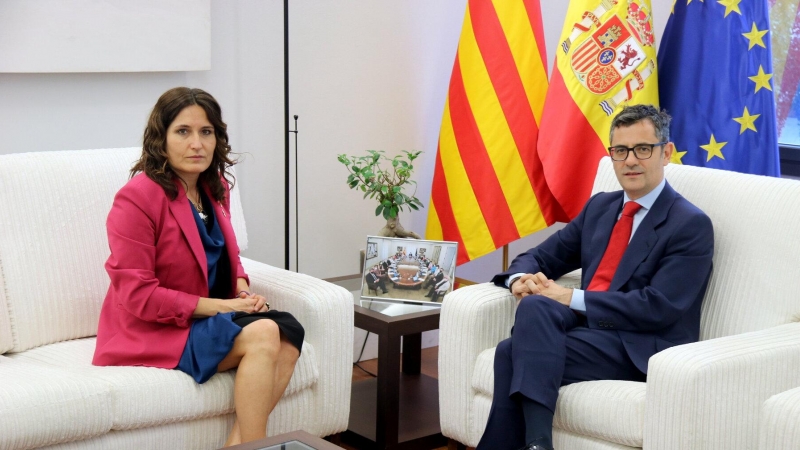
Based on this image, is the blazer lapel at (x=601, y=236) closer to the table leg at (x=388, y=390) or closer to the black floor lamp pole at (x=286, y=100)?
the table leg at (x=388, y=390)

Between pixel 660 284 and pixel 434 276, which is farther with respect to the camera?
pixel 434 276

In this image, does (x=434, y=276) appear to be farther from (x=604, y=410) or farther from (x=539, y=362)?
(x=604, y=410)

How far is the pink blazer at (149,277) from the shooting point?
2385 mm

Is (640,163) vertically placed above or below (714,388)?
above

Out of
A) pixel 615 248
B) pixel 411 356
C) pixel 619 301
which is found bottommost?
pixel 411 356

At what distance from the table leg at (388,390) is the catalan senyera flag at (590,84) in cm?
96

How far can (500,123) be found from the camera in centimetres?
350

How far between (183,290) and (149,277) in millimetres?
142

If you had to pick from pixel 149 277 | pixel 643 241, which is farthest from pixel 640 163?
pixel 149 277

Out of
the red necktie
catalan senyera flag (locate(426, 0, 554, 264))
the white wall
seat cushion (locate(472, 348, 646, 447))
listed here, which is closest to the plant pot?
catalan senyera flag (locate(426, 0, 554, 264))

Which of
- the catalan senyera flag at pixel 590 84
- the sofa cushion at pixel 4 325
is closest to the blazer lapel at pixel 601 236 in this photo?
the catalan senyera flag at pixel 590 84

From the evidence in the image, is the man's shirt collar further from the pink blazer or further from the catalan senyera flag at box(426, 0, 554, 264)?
the pink blazer

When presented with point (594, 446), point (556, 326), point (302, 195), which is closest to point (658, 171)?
point (556, 326)

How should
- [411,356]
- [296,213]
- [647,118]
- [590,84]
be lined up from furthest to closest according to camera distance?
1. [296,213]
2. [411,356]
3. [590,84]
4. [647,118]
